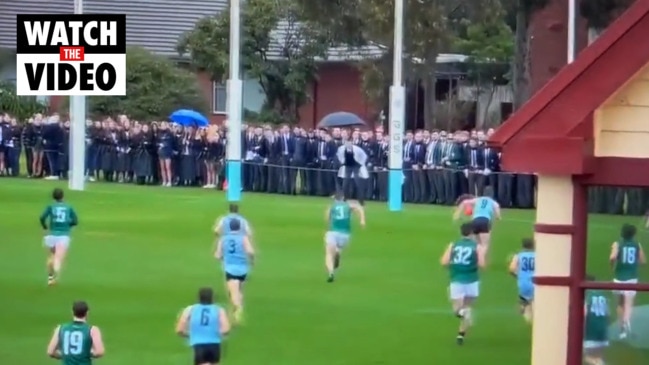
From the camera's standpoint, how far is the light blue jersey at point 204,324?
1772cm

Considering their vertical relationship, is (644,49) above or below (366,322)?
above

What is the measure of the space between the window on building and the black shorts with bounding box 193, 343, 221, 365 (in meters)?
49.4

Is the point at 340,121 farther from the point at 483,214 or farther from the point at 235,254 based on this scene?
the point at 235,254

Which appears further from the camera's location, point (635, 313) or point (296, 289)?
point (296, 289)

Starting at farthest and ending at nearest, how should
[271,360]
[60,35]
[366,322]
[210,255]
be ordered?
[210,255] < [366,322] < [271,360] < [60,35]

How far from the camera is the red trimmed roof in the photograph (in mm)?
12070

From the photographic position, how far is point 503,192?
43.9m

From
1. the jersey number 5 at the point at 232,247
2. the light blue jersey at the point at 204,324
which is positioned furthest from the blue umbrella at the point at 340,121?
the light blue jersey at the point at 204,324

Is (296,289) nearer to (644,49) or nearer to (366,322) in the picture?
(366,322)

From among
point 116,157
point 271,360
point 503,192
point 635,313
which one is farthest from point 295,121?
point 635,313

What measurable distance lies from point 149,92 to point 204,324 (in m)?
43.6

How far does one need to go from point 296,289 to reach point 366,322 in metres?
3.20

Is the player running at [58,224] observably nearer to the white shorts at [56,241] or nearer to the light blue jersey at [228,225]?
Result: the white shorts at [56,241]

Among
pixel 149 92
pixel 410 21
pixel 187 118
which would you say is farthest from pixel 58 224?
pixel 149 92
